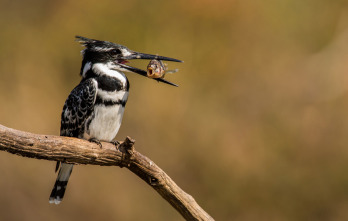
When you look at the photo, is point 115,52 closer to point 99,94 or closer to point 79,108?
point 99,94

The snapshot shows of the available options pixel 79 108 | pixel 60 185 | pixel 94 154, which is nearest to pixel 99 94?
pixel 79 108

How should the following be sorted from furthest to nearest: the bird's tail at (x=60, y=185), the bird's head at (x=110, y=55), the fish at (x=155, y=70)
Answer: the bird's tail at (x=60, y=185) < the bird's head at (x=110, y=55) < the fish at (x=155, y=70)

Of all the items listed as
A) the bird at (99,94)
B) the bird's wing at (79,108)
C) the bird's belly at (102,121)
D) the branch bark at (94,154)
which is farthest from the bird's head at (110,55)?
the branch bark at (94,154)

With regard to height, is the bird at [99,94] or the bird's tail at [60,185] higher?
the bird at [99,94]

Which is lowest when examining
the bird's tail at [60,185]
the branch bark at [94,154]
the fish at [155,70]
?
the bird's tail at [60,185]

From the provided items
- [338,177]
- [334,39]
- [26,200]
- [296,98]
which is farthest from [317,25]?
[26,200]

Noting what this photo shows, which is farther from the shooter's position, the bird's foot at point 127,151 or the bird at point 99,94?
the bird at point 99,94

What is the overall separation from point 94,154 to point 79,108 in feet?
1.99

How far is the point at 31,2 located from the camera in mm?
6008

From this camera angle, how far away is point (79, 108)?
3467 mm

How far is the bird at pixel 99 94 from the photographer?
3.42 metres

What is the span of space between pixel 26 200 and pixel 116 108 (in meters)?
2.66

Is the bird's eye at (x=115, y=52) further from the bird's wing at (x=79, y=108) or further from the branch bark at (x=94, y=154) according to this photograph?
the branch bark at (x=94, y=154)

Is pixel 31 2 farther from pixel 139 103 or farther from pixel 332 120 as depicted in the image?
pixel 332 120
